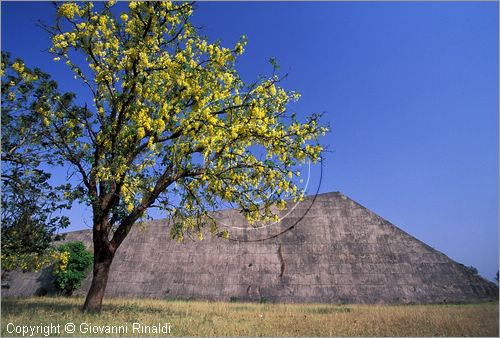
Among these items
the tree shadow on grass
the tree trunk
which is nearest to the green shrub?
the tree shadow on grass

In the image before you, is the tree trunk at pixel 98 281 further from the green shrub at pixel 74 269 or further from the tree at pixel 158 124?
the green shrub at pixel 74 269

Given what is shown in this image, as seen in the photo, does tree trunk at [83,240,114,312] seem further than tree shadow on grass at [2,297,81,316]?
Yes

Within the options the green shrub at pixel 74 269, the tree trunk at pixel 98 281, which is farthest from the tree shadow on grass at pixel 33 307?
the green shrub at pixel 74 269

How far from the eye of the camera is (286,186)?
14.5 meters

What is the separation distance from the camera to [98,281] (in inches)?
606

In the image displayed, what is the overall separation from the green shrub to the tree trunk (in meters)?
16.1

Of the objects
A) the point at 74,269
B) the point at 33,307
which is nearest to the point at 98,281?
the point at 33,307

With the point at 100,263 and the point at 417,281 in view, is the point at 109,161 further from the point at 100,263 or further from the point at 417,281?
the point at 417,281

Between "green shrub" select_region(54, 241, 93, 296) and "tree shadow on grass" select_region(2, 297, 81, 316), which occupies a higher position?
"green shrub" select_region(54, 241, 93, 296)

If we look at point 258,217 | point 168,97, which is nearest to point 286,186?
point 258,217

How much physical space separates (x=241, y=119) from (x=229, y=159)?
1.73 m

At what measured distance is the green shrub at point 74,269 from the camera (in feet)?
98.4

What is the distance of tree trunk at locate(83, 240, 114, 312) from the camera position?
15070mm

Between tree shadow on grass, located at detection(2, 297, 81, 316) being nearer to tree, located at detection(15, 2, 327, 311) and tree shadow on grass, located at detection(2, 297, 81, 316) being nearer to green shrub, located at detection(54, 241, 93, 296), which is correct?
tree, located at detection(15, 2, 327, 311)
